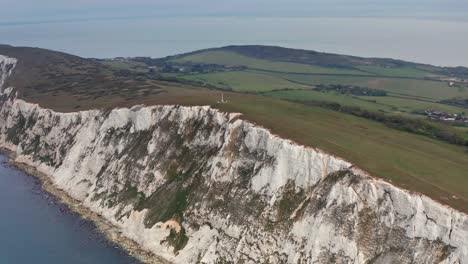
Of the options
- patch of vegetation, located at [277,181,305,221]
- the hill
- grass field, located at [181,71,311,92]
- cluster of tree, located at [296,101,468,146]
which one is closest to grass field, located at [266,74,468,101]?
the hill

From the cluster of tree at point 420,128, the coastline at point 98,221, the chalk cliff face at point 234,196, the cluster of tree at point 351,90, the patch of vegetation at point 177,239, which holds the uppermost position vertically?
the cluster of tree at point 351,90

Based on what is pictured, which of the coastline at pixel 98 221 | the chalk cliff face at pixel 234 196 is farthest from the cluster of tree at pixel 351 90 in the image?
the coastline at pixel 98 221

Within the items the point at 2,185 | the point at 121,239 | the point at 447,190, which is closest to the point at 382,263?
the point at 447,190

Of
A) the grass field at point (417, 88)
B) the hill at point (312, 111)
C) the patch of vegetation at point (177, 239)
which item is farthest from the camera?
the grass field at point (417, 88)

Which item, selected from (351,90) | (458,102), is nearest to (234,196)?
(458,102)

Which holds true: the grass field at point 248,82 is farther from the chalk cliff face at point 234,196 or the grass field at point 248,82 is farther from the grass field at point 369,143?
the chalk cliff face at point 234,196

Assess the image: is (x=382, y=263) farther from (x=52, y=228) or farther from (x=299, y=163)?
(x=52, y=228)
